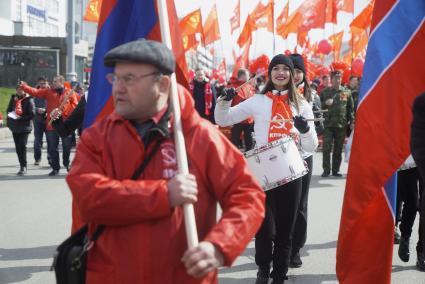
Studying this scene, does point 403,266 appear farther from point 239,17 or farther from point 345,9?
point 239,17

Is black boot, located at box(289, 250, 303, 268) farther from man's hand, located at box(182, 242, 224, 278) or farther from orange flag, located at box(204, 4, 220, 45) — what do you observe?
orange flag, located at box(204, 4, 220, 45)

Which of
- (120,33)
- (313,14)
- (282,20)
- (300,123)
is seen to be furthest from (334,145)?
(282,20)

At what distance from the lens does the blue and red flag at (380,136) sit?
13.5 ft

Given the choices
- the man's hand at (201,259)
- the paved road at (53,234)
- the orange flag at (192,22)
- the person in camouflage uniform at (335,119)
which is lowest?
the paved road at (53,234)

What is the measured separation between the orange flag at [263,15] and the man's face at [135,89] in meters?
21.7

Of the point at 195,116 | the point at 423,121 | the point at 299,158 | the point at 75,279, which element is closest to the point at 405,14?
the point at 423,121

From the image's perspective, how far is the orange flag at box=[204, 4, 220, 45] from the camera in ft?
91.0

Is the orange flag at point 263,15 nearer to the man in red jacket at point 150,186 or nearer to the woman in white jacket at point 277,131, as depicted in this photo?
the woman in white jacket at point 277,131

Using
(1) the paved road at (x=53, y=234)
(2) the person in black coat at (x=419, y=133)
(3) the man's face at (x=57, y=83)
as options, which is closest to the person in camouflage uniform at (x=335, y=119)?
(1) the paved road at (x=53, y=234)

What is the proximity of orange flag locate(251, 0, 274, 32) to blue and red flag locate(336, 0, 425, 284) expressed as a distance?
19965 mm

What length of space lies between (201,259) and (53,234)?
5.29 m

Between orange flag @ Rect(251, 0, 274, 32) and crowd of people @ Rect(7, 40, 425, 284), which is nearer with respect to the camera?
crowd of people @ Rect(7, 40, 425, 284)

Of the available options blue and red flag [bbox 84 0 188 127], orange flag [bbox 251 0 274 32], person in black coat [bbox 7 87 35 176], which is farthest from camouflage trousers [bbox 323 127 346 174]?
orange flag [bbox 251 0 274 32]

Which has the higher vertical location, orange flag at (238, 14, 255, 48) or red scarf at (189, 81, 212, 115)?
orange flag at (238, 14, 255, 48)
